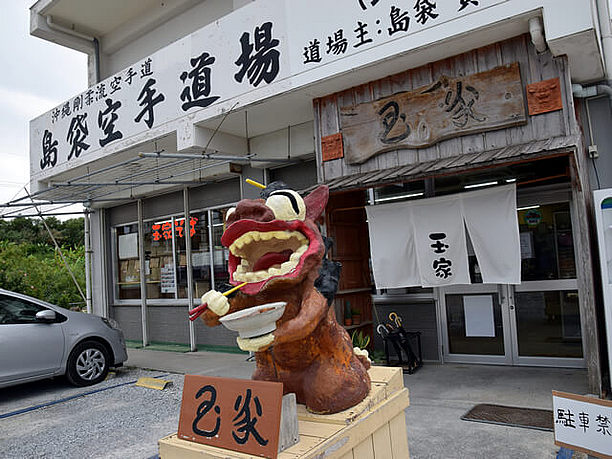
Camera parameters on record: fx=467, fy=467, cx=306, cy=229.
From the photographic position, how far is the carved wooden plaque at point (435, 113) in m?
5.18

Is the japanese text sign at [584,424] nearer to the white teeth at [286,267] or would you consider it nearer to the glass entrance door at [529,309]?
the white teeth at [286,267]

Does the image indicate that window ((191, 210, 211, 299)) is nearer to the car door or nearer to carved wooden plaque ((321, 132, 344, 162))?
the car door

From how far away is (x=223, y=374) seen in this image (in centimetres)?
736

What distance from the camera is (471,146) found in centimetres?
539

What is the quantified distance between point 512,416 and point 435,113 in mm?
3465

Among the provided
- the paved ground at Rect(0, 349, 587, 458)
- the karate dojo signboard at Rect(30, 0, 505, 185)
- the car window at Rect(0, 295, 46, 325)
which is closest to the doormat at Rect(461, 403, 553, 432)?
the paved ground at Rect(0, 349, 587, 458)

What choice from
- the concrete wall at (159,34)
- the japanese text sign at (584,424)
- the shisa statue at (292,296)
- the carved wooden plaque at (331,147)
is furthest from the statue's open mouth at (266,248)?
the concrete wall at (159,34)

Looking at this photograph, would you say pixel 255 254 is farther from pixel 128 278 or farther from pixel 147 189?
pixel 128 278

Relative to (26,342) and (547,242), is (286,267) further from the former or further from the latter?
(26,342)

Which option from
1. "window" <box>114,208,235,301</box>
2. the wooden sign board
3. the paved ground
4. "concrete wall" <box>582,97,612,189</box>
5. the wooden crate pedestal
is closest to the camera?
the wooden sign board

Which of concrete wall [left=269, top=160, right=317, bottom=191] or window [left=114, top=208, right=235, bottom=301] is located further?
window [left=114, top=208, right=235, bottom=301]

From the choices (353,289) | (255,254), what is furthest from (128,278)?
(255,254)

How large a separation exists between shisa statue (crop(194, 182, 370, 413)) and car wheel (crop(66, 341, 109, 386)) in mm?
5680

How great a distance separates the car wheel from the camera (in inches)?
285
